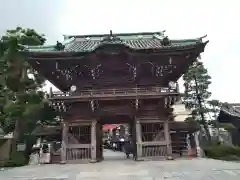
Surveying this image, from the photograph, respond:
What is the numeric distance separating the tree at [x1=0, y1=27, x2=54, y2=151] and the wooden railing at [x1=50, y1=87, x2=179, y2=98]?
311 centimetres

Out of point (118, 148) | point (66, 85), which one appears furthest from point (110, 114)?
point (118, 148)

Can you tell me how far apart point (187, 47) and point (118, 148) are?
987 inches

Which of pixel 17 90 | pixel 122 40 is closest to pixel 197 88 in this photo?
pixel 122 40

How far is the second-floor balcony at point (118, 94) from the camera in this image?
59.3 ft

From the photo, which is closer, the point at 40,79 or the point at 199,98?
the point at 40,79

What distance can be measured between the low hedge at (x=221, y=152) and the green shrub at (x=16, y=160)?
14613mm

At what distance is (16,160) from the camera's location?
749 inches

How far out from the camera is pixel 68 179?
34.5 feet

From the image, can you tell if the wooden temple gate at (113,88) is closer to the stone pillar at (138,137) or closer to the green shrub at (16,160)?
the stone pillar at (138,137)

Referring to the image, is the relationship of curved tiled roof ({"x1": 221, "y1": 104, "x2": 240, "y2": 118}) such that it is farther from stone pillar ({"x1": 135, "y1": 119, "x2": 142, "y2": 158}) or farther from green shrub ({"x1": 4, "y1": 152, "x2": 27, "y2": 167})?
green shrub ({"x1": 4, "y1": 152, "x2": 27, "y2": 167})

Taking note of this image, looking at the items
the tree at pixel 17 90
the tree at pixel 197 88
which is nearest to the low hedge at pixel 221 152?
the tree at pixel 197 88

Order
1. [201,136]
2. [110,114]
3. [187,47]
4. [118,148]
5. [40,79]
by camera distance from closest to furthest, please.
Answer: [187,47] → [110,114] → [40,79] → [201,136] → [118,148]

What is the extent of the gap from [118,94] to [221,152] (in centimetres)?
1022

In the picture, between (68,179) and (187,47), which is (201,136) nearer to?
(187,47)
